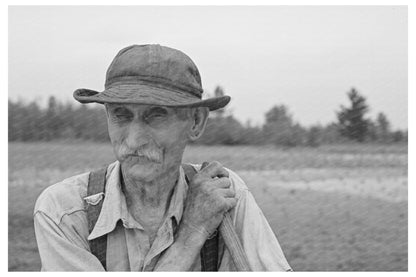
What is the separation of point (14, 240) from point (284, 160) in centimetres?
178

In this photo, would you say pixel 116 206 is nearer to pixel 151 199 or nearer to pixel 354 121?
pixel 151 199

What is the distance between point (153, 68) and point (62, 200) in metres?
0.41

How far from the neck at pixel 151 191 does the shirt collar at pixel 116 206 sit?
2cm

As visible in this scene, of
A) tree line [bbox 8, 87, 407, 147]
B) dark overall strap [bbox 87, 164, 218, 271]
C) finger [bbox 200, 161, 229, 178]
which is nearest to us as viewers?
dark overall strap [bbox 87, 164, 218, 271]

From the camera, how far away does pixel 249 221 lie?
1.35 m

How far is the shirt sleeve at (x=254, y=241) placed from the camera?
1.31 meters

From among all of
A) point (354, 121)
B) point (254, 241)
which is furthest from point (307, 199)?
point (254, 241)

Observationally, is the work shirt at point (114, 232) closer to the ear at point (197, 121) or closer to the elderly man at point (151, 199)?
the elderly man at point (151, 199)

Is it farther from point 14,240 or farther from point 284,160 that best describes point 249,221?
point 14,240

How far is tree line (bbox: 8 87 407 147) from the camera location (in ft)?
8.86

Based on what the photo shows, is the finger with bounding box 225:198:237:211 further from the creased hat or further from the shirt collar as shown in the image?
the creased hat

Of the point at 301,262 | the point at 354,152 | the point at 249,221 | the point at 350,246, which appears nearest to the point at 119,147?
the point at 249,221

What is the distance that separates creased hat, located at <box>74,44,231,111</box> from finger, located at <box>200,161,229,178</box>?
0.67ft

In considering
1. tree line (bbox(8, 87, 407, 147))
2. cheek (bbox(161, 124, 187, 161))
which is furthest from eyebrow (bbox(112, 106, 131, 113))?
tree line (bbox(8, 87, 407, 147))
